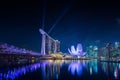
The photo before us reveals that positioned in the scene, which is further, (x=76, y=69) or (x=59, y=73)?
(x=76, y=69)

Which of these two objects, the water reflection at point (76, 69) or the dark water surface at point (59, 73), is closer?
the dark water surface at point (59, 73)

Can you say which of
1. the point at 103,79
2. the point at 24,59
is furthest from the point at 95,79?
the point at 24,59

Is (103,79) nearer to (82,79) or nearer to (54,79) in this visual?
(82,79)

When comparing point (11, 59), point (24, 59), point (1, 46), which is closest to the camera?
point (1, 46)

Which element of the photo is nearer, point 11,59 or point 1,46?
point 1,46

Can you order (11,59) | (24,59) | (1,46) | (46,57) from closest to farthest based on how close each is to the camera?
(1,46), (11,59), (24,59), (46,57)

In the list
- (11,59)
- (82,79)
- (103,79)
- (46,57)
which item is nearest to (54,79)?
(82,79)

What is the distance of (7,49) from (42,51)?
289 feet

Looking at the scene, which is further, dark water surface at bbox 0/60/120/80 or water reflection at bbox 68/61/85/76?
water reflection at bbox 68/61/85/76

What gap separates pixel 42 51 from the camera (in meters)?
198

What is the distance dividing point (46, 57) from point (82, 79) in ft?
506

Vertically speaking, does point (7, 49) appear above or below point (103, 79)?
above

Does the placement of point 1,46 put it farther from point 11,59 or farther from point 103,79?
point 103,79

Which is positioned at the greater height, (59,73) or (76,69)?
(76,69)
